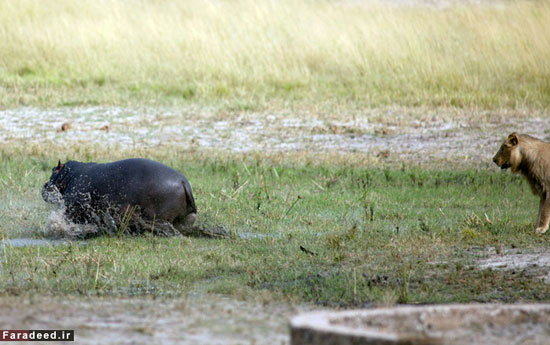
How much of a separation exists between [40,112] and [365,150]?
521cm

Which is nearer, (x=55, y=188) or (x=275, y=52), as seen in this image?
(x=55, y=188)

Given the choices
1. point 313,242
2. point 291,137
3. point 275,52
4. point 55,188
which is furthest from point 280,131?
point 313,242

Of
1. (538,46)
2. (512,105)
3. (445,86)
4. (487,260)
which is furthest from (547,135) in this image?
(487,260)

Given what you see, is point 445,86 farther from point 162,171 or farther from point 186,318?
point 186,318

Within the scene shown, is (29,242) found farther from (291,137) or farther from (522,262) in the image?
(291,137)

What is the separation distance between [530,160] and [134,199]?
134 inches

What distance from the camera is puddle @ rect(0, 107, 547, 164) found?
12.9m

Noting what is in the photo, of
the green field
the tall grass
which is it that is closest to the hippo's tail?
the green field

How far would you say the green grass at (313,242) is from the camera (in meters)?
6.00

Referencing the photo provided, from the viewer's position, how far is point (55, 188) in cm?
862

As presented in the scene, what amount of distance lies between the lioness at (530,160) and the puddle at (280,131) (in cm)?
392

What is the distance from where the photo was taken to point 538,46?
1716 centimetres

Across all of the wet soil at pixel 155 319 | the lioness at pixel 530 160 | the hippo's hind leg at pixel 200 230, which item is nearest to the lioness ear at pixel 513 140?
the lioness at pixel 530 160

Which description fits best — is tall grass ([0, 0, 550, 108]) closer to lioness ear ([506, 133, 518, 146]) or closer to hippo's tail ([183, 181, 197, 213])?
lioness ear ([506, 133, 518, 146])
